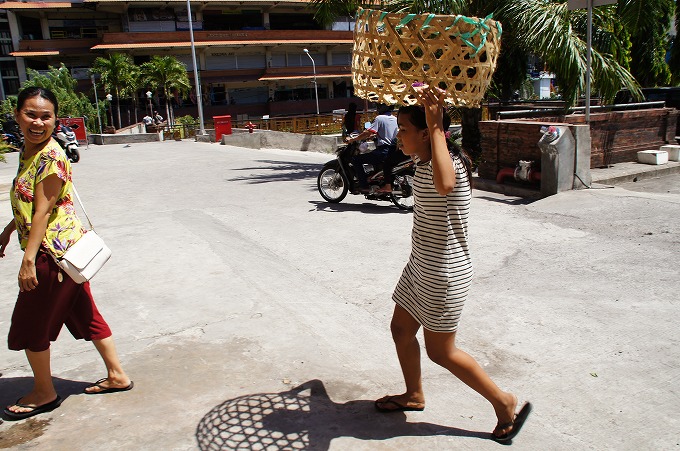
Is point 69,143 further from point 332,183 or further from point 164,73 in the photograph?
point 164,73

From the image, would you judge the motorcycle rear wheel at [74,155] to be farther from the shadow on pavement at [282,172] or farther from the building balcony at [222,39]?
the building balcony at [222,39]

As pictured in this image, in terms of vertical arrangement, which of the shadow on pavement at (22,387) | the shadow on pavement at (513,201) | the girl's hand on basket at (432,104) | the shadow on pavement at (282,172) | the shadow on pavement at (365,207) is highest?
the girl's hand on basket at (432,104)

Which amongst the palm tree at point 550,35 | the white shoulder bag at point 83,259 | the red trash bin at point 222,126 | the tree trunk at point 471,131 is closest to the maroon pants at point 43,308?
the white shoulder bag at point 83,259

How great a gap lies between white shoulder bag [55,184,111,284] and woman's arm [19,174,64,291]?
126 millimetres

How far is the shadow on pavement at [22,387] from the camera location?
373cm

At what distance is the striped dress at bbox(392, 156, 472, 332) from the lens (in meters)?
2.93

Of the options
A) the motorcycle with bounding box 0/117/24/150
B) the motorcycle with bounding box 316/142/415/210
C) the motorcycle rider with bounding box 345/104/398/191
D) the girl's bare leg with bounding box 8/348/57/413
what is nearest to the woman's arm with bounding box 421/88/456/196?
the girl's bare leg with bounding box 8/348/57/413

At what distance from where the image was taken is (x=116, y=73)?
136ft

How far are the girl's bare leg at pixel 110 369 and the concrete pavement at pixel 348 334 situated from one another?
0.24ft

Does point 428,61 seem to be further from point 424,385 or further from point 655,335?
point 655,335

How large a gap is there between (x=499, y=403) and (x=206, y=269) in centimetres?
388

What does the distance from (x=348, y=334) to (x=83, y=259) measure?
2.08 meters

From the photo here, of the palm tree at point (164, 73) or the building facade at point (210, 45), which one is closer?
the palm tree at point (164, 73)

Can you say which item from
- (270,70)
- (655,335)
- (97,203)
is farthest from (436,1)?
(270,70)
